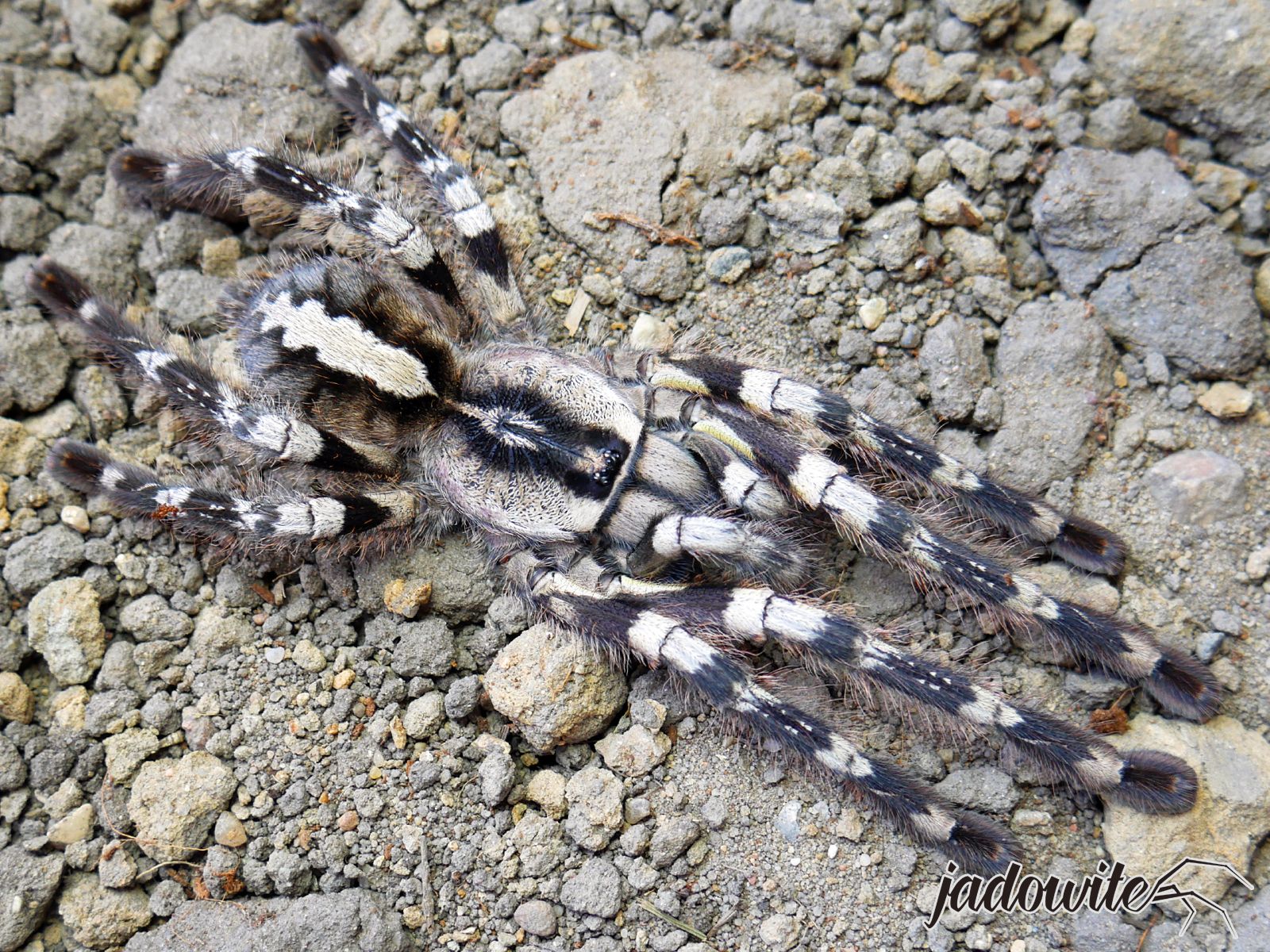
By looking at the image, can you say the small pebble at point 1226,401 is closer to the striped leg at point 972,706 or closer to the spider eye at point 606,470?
the striped leg at point 972,706

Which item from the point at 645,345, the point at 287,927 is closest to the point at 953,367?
the point at 645,345

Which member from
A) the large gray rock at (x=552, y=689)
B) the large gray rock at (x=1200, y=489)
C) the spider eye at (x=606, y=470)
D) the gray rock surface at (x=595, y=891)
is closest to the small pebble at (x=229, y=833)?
the large gray rock at (x=552, y=689)

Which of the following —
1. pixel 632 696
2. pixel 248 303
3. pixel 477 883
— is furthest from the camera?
pixel 248 303

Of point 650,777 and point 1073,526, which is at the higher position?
point 1073,526

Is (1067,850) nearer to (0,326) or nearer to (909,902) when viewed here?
(909,902)

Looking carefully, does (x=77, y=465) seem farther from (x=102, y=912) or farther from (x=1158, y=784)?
(x=1158, y=784)

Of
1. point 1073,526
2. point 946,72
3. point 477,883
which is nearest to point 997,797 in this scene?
point 1073,526
